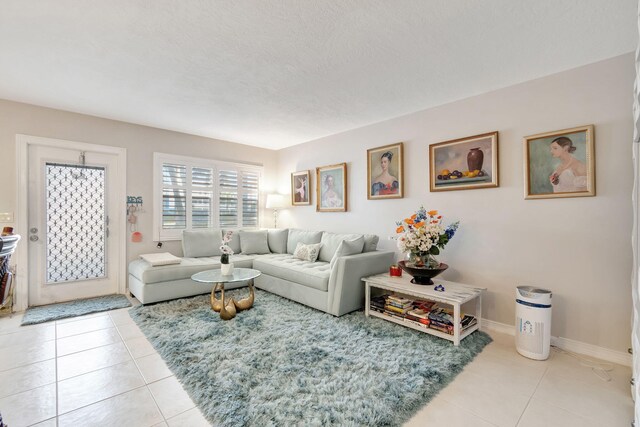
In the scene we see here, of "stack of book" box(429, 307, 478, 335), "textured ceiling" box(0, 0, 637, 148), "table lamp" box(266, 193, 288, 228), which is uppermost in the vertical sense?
"textured ceiling" box(0, 0, 637, 148)

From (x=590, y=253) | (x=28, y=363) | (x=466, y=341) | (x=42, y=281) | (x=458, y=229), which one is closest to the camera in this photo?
(x=28, y=363)

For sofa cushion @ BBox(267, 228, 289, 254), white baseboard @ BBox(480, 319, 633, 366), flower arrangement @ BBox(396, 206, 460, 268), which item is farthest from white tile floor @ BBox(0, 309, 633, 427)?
sofa cushion @ BBox(267, 228, 289, 254)

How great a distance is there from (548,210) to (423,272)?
4.02 feet

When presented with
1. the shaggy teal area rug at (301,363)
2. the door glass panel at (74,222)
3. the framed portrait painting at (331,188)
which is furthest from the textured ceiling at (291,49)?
the shaggy teal area rug at (301,363)

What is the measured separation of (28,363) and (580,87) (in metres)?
Result: 4.96

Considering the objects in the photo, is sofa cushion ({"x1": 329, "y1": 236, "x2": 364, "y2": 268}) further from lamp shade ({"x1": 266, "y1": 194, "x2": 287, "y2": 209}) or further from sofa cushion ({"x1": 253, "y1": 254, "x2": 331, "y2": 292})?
lamp shade ({"x1": 266, "y1": 194, "x2": 287, "y2": 209})

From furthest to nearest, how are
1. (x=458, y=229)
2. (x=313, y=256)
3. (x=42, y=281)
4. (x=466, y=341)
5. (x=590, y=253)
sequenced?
(x=313, y=256)
(x=42, y=281)
(x=458, y=229)
(x=466, y=341)
(x=590, y=253)

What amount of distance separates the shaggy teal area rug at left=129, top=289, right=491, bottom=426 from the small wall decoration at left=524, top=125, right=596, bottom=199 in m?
1.48

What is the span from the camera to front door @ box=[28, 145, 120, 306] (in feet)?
11.7

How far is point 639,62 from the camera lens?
142cm

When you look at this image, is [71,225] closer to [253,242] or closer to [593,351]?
[253,242]

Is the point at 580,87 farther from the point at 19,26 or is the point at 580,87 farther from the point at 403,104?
the point at 19,26

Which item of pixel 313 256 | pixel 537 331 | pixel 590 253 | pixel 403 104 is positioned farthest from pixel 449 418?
pixel 403 104

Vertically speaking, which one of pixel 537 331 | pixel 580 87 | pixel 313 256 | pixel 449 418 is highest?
pixel 580 87
